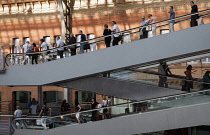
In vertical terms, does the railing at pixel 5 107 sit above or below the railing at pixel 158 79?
below

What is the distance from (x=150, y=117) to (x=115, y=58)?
3.06 meters

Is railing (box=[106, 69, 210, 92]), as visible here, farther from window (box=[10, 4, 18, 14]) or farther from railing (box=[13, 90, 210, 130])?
window (box=[10, 4, 18, 14])

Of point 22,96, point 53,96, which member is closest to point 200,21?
point 53,96

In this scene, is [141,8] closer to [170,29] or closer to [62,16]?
[62,16]

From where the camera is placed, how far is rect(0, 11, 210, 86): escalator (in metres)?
20.6

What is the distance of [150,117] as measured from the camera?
2152 centimetres

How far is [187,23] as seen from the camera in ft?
72.0

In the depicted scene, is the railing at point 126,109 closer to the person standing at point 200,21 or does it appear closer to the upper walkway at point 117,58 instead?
the upper walkway at point 117,58

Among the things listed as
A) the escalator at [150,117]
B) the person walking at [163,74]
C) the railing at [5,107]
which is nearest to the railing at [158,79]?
the person walking at [163,74]

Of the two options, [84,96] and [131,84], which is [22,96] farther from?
[131,84]

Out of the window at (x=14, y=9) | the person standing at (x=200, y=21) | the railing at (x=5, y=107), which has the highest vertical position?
the window at (x=14, y=9)

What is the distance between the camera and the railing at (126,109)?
2069 centimetres

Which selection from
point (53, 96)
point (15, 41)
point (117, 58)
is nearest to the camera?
point (117, 58)

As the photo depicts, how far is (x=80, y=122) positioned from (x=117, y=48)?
3.99m
